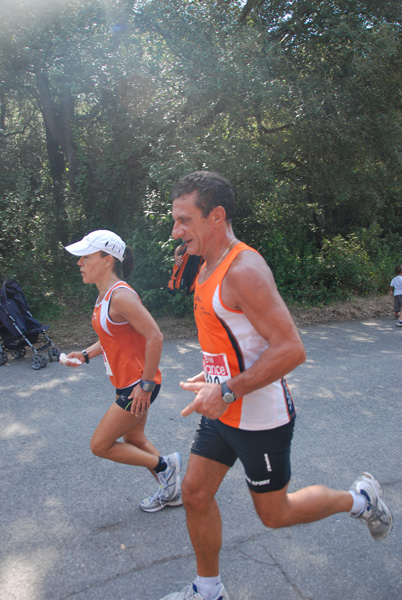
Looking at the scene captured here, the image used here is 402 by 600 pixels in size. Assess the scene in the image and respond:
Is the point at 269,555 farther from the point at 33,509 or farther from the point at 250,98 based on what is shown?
the point at 250,98

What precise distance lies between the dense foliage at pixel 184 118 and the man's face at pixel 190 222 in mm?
7366

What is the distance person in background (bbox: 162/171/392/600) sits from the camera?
2092mm

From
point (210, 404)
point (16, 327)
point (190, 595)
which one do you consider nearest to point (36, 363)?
point (16, 327)

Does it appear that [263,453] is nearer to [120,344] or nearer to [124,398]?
[124,398]

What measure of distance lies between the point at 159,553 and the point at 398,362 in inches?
224

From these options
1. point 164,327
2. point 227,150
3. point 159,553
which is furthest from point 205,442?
point 227,150

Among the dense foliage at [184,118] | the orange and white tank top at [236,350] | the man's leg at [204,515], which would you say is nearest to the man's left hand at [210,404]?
the orange and white tank top at [236,350]

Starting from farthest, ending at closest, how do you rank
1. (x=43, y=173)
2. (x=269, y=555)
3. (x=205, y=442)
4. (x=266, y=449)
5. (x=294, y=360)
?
(x=43, y=173), (x=269, y=555), (x=205, y=442), (x=266, y=449), (x=294, y=360)

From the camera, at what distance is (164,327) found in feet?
32.5

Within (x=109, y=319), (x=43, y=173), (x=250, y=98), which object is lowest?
(x=109, y=319)

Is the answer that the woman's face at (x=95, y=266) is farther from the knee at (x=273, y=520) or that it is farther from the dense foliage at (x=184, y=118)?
the dense foliage at (x=184, y=118)

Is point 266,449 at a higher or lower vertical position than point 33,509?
higher

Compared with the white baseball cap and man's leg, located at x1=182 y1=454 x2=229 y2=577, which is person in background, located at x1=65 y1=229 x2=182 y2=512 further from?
man's leg, located at x1=182 y1=454 x2=229 y2=577

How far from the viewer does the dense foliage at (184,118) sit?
10.2m
